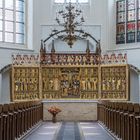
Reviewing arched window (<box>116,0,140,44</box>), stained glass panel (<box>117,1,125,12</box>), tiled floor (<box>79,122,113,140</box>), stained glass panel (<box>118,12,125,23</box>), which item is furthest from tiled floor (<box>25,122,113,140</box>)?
stained glass panel (<box>117,1,125,12</box>)

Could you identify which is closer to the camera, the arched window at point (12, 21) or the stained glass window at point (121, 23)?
the arched window at point (12, 21)

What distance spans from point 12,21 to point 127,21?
717 centimetres

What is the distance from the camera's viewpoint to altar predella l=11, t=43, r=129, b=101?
2344 cm

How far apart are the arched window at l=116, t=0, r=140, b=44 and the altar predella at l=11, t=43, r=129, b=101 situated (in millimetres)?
4542

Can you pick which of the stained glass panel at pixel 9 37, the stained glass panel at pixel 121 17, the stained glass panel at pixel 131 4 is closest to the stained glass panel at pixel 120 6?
the stained glass panel at pixel 121 17

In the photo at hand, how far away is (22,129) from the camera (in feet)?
44.8

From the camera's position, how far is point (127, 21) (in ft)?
92.5

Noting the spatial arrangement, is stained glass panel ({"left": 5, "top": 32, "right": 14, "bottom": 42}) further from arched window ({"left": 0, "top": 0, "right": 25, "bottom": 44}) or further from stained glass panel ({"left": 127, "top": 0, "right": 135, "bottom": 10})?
stained glass panel ({"left": 127, "top": 0, "right": 135, "bottom": 10})

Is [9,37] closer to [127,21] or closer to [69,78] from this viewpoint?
[69,78]

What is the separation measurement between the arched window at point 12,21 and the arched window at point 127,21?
6.08 metres

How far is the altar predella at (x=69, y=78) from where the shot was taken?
76.9 feet

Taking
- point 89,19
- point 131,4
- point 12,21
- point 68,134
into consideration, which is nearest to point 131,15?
point 131,4

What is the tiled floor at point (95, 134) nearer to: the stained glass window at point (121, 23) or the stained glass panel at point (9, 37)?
the stained glass panel at point (9, 37)

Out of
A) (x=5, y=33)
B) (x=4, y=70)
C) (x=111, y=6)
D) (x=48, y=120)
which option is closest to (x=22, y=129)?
(x=48, y=120)
